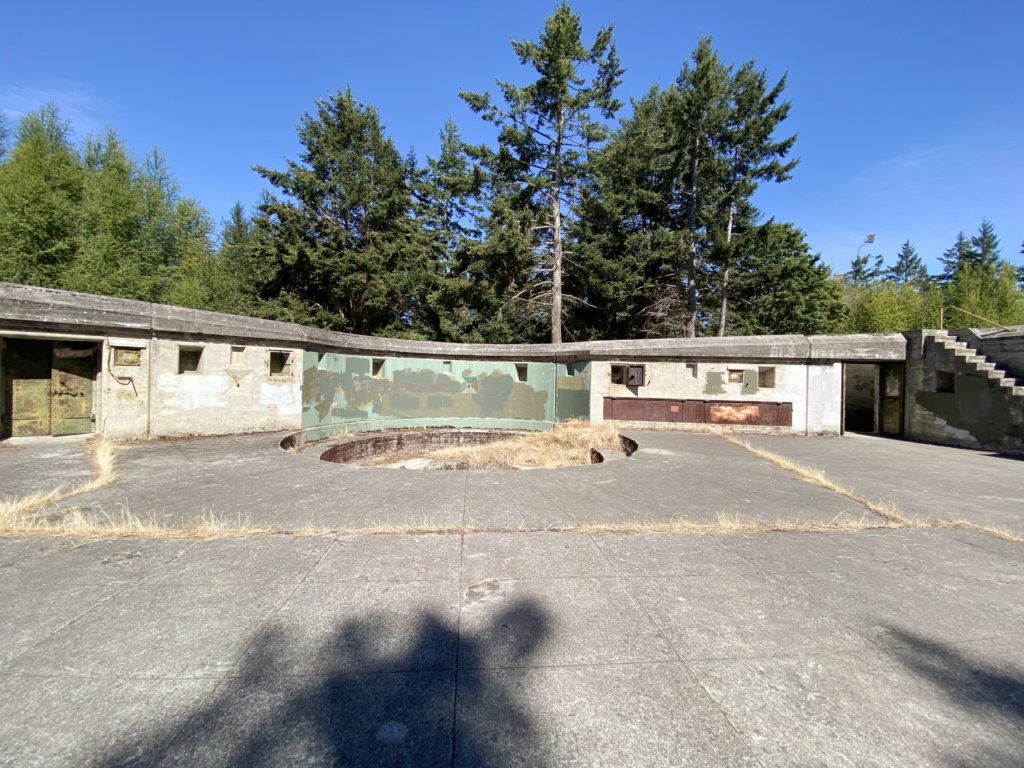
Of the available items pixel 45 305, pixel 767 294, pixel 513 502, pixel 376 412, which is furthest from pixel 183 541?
pixel 767 294

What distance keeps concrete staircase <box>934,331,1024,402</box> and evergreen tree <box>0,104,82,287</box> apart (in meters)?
34.1

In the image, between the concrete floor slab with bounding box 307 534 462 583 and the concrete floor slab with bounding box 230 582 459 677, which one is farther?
the concrete floor slab with bounding box 307 534 462 583

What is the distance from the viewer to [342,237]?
980 inches

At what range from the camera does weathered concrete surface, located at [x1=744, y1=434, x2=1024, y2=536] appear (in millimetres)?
5391

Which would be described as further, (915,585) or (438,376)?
(438,376)

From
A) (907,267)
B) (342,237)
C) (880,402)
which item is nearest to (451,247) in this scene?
(342,237)

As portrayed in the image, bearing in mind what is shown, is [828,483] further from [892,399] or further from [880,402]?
[880,402]

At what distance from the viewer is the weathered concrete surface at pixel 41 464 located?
5.52 metres

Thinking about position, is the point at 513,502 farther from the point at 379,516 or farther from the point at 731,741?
the point at 731,741

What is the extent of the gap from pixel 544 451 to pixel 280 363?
6706 millimetres

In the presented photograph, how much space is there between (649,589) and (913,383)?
43.3ft

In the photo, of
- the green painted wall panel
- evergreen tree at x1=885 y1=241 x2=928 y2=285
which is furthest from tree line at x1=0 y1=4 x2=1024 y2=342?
evergreen tree at x1=885 y1=241 x2=928 y2=285

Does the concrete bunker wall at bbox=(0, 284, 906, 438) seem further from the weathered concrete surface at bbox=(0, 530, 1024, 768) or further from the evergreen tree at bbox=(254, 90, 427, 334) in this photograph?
the evergreen tree at bbox=(254, 90, 427, 334)

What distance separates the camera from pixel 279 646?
245cm
